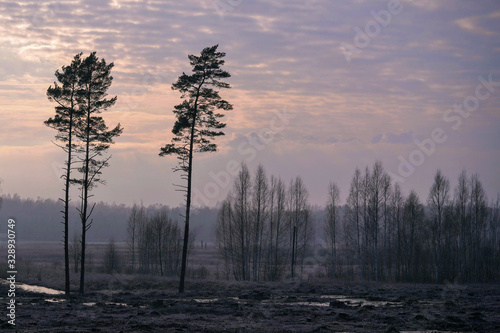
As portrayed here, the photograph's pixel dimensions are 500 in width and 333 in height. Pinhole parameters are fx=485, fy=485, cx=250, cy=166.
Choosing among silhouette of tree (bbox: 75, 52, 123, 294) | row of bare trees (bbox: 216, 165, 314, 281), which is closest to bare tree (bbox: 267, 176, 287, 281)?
row of bare trees (bbox: 216, 165, 314, 281)

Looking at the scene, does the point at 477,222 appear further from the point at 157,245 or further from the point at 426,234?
the point at 157,245

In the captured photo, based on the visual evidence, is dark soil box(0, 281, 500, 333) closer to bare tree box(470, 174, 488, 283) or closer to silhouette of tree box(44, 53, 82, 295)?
silhouette of tree box(44, 53, 82, 295)

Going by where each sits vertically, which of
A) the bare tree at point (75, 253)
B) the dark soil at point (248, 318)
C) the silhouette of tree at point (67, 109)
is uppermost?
the silhouette of tree at point (67, 109)

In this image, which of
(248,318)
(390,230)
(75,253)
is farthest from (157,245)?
(248,318)

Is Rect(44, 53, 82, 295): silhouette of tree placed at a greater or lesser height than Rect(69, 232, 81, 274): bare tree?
greater

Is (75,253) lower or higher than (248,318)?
lower

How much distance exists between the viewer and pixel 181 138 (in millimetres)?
35188

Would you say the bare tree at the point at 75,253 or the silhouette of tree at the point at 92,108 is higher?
the silhouette of tree at the point at 92,108

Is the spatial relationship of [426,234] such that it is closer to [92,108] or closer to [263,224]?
[263,224]

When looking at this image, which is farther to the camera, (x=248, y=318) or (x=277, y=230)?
(x=277, y=230)

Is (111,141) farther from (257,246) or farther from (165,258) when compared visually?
(165,258)

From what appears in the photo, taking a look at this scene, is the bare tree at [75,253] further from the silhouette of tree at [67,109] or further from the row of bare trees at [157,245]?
the silhouette of tree at [67,109]

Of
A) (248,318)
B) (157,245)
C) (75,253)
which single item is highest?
(248,318)

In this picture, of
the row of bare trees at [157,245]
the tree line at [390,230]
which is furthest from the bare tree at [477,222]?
the row of bare trees at [157,245]
